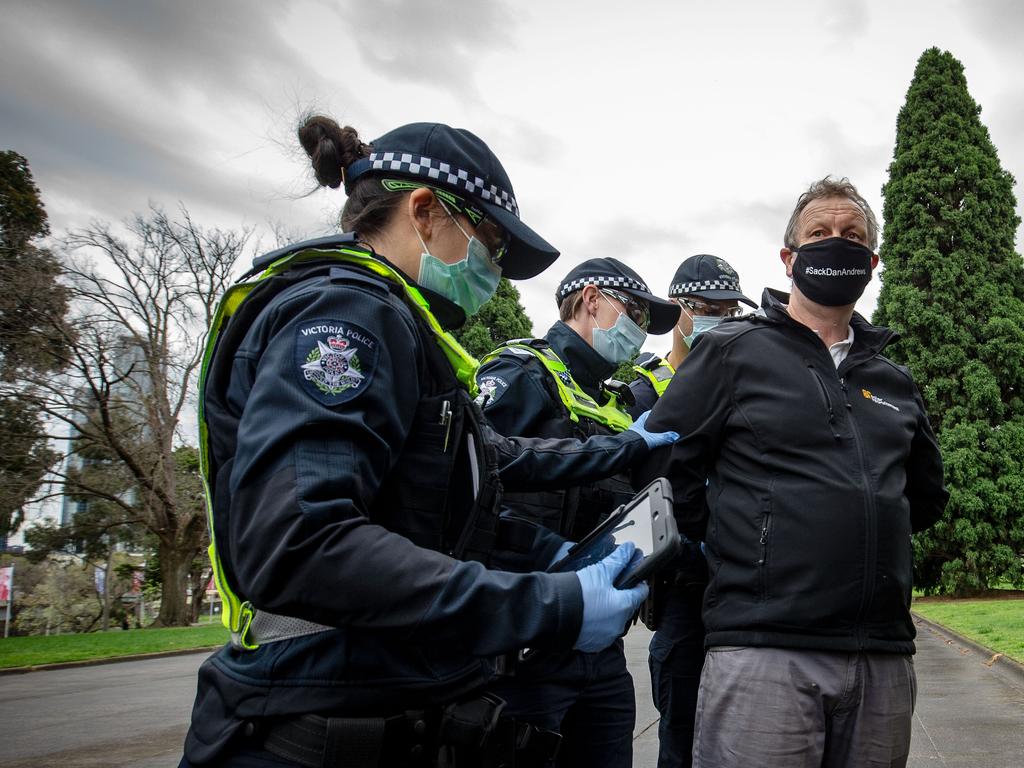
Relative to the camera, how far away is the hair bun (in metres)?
2.01

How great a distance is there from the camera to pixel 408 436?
1.50 m

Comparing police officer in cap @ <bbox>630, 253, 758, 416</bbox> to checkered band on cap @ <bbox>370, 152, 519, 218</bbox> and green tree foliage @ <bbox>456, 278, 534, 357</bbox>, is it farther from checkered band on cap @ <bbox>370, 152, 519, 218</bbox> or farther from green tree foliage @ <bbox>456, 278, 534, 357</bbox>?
green tree foliage @ <bbox>456, 278, 534, 357</bbox>

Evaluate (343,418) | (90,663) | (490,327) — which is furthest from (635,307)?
(490,327)

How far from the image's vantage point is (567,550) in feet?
7.01

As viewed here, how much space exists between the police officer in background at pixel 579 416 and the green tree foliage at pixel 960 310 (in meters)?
17.6

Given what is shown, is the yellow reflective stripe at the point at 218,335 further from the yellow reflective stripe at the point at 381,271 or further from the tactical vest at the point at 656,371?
the tactical vest at the point at 656,371

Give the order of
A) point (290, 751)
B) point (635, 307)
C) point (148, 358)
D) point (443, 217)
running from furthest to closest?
point (148, 358), point (635, 307), point (443, 217), point (290, 751)

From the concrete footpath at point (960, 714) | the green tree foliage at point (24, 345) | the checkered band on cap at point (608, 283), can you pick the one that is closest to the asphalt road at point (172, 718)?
the concrete footpath at point (960, 714)

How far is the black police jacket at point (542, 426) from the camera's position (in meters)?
3.00

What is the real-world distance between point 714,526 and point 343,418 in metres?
1.36

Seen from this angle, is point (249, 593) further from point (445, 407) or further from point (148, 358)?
point (148, 358)

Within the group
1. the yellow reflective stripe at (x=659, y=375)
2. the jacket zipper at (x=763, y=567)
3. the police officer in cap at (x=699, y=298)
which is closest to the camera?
the jacket zipper at (x=763, y=567)

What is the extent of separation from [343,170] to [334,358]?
866mm

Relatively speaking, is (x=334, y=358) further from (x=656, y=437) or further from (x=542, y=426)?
(x=542, y=426)
